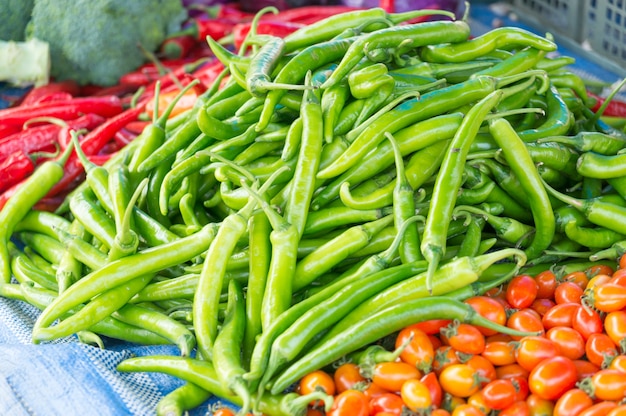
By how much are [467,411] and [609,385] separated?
0.33m

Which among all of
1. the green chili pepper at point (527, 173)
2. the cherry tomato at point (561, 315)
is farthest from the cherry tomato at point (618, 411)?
the green chili pepper at point (527, 173)

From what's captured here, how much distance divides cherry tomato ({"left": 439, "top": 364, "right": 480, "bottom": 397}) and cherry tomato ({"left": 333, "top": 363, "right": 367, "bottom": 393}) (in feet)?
0.67

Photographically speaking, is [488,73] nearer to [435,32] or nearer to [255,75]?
[435,32]

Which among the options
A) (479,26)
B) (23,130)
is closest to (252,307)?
(23,130)

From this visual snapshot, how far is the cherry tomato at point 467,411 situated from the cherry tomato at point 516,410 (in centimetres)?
6

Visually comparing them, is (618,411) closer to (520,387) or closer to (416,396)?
(520,387)

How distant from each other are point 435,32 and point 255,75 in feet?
2.15

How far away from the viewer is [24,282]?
2318 millimetres

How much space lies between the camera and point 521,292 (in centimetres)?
193

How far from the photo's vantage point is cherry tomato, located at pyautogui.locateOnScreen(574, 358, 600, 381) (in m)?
1.71

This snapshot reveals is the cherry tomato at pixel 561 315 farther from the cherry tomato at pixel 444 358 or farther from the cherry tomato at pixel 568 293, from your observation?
the cherry tomato at pixel 444 358

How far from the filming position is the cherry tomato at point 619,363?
163 cm

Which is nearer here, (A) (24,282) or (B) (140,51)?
(A) (24,282)

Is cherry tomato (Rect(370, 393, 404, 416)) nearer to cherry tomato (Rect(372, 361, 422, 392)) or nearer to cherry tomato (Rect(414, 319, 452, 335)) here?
cherry tomato (Rect(372, 361, 422, 392))
